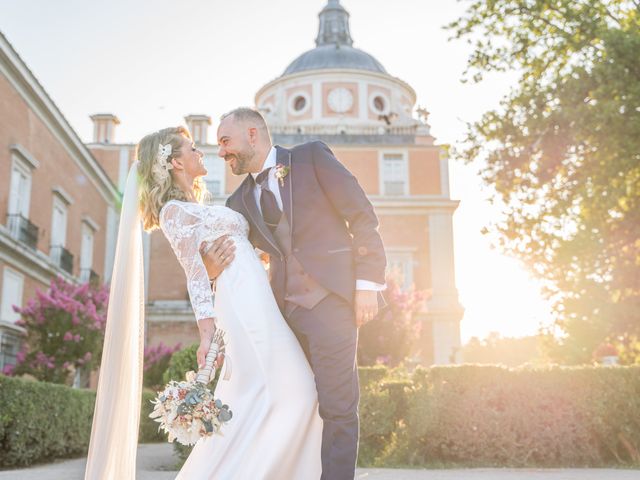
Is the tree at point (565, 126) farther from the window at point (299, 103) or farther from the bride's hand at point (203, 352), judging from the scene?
the window at point (299, 103)

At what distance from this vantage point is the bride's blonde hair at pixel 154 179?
414 cm

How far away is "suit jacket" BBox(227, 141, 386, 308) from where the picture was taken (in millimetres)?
3760

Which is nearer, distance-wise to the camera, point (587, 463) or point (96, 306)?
point (587, 463)

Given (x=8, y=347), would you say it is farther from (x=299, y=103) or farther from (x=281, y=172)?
(x=299, y=103)

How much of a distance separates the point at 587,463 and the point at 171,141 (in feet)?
23.5

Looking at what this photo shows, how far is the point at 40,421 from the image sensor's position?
31.3 ft

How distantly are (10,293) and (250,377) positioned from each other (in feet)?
51.9

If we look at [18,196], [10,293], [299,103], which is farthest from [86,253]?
[299,103]

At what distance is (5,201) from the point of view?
1764cm

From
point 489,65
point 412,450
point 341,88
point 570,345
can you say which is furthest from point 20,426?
point 341,88

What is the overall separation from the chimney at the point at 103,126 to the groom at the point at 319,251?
105 feet

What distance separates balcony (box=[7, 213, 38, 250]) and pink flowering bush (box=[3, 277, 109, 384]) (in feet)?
10.2

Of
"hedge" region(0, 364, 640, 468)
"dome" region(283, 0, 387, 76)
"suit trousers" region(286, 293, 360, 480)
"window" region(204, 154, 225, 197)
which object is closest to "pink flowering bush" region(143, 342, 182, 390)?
"hedge" region(0, 364, 640, 468)

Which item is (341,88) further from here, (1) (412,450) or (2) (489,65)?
(1) (412,450)
